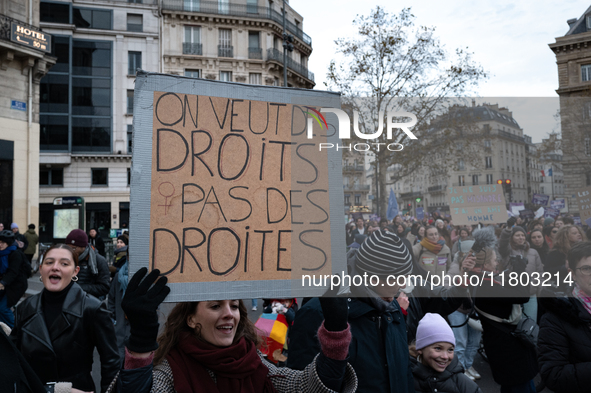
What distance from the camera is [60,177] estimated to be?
32.5m

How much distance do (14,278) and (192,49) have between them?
103 feet

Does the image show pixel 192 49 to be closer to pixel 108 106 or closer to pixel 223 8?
pixel 223 8

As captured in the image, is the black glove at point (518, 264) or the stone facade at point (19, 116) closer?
the black glove at point (518, 264)

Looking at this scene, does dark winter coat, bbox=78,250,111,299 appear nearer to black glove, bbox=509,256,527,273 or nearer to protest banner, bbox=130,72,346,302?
protest banner, bbox=130,72,346,302

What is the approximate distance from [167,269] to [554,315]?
2.34m

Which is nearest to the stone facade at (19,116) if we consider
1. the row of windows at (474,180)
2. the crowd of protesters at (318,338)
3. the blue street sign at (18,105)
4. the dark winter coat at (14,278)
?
the blue street sign at (18,105)

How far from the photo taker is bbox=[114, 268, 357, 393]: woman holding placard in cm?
157

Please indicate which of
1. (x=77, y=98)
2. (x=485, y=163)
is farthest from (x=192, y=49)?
(x=485, y=163)

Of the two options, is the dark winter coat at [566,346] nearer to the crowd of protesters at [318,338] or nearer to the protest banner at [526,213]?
the crowd of protesters at [318,338]

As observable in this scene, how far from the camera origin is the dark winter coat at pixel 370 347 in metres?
2.24

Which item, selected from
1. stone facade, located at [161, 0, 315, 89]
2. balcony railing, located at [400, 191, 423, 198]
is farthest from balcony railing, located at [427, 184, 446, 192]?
stone facade, located at [161, 0, 315, 89]

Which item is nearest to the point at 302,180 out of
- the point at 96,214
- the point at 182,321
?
the point at 182,321

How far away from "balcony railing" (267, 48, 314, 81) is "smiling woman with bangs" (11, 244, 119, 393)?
34676 millimetres

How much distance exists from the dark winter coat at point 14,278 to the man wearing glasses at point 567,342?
6.64m
